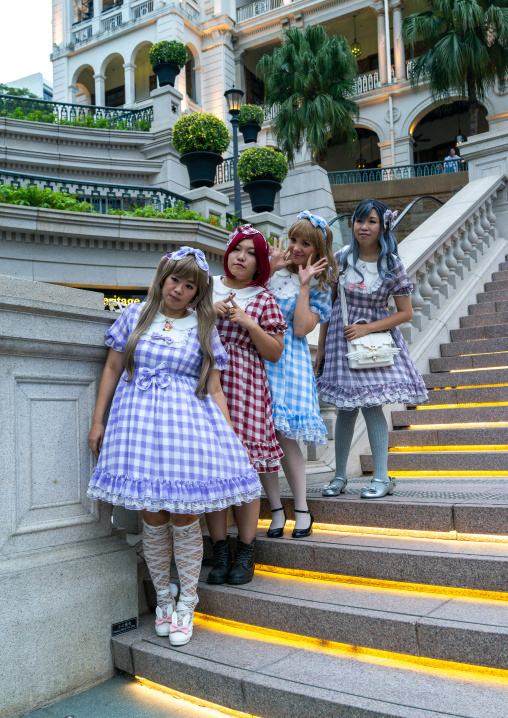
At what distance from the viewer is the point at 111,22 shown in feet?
103

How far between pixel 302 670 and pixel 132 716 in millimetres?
704

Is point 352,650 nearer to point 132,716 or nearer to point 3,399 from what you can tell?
point 132,716

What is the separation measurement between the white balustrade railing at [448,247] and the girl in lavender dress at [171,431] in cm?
366

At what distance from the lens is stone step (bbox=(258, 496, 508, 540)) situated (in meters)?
2.98

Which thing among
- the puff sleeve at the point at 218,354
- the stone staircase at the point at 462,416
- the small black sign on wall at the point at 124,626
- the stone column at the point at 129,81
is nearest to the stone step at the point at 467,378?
the stone staircase at the point at 462,416

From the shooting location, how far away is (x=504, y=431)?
14.6 feet

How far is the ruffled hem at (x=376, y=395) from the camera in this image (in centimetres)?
A: 365

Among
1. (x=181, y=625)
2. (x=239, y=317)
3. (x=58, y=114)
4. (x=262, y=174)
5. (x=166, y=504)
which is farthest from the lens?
(x=58, y=114)

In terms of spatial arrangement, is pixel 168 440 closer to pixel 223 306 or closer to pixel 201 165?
pixel 223 306

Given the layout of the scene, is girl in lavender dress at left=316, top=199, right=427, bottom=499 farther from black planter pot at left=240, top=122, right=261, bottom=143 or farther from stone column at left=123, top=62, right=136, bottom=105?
stone column at left=123, top=62, right=136, bottom=105

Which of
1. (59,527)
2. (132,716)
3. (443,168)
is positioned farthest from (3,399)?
(443,168)

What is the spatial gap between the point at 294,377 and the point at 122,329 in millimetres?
995

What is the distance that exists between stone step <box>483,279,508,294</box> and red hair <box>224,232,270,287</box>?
17.1 feet

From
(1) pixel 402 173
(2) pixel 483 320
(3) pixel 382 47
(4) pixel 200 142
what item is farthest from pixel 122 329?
(3) pixel 382 47
